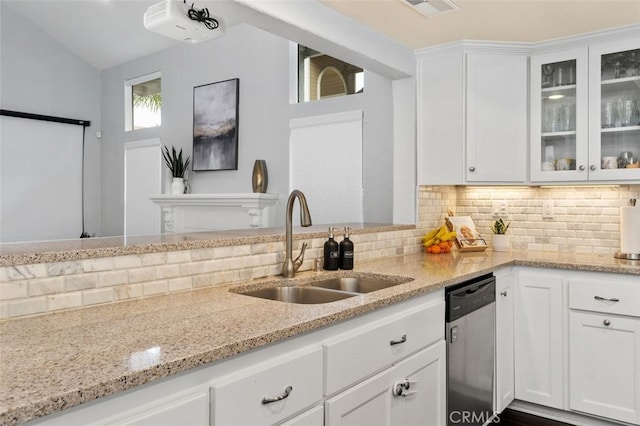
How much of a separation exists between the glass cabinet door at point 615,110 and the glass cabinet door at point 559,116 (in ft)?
0.19

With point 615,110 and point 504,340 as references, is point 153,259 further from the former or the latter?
point 615,110

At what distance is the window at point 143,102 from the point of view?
6.02 meters

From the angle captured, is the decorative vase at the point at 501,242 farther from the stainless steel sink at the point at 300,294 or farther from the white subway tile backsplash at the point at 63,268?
the white subway tile backsplash at the point at 63,268

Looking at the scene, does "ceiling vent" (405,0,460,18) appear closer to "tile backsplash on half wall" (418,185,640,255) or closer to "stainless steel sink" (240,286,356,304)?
"tile backsplash on half wall" (418,185,640,255)

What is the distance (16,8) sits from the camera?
6.11 m

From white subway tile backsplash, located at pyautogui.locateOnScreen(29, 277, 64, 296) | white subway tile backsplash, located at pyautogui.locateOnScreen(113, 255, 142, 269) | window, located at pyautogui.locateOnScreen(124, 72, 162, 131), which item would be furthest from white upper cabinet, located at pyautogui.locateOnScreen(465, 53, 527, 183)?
window, located at pyautogui.locateOnScreen(124, 72, 162, 131)

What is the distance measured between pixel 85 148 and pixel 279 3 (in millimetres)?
5412

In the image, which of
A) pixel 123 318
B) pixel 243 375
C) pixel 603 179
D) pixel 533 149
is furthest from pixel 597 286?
pixel 123 318

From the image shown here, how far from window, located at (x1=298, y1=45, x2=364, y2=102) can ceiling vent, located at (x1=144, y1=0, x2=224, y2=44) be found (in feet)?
6.21

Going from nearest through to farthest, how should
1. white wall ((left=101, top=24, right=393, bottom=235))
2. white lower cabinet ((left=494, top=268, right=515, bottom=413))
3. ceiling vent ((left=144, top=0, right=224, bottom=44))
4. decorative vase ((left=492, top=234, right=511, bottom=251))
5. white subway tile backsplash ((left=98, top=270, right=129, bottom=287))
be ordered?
white subway tile backsplash ((left=98, top=270, right=129, bottom=287)) → ceiling vent ((left=144, top=0, right=224, bottom=44)) → white lower cabinet ((left=494, top=268, right=515, bottom=413)) → decorative vase ((left=492, top=234, right=511, bottom=251)) → white wall ((left=101, top=24, right=393, bottom=235))

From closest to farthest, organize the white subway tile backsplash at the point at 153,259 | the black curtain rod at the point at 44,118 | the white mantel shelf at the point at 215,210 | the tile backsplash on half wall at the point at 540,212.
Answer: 1. the white subway tile backsplash at the point at 153,259
2. the tile backsplash on half wall at the point at 540,212
3. the white mantel shelf at the point at 215,210
4. the black curtain rod at the point at 44,118

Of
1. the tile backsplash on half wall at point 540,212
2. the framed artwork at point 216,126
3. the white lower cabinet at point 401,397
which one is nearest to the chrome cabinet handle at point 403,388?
the white lower cabinet at point 401,397

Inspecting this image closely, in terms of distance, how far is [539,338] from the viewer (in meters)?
2.77

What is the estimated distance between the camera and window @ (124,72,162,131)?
6.02 m
